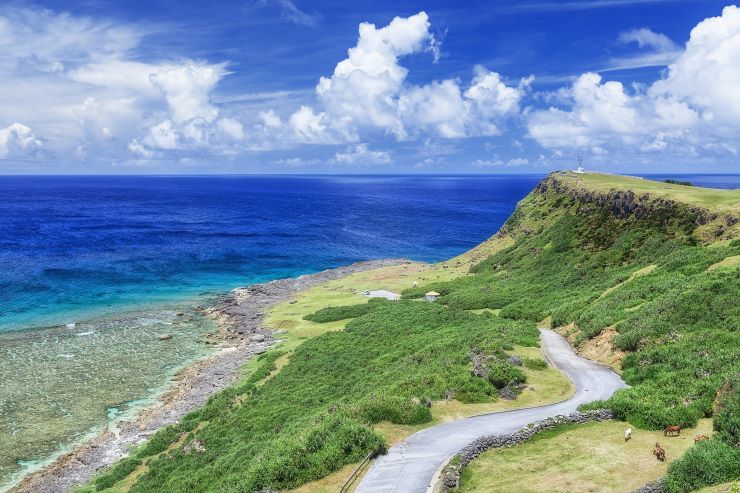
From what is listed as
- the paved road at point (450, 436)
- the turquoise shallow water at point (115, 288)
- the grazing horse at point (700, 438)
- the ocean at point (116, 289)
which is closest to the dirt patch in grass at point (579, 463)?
the grazing horse at point (700, 438)

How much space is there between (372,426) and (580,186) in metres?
79.5

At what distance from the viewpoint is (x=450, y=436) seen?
26.2 metres

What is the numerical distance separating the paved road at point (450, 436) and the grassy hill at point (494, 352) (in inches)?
49.3

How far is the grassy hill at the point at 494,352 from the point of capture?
2567 centimetres

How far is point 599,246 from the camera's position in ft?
235

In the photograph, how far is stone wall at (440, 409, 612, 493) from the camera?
2189 cm

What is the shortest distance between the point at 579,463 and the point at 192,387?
38.5 meters

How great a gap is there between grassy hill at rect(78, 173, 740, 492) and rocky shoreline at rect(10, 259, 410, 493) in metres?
2.74

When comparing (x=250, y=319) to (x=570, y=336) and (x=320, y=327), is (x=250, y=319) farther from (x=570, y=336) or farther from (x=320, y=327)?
(x=570, y=336)

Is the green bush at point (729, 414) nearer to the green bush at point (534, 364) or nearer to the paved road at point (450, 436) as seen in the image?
the paved road at point (450, 436)

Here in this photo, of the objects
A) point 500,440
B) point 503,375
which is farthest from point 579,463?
point 503,375

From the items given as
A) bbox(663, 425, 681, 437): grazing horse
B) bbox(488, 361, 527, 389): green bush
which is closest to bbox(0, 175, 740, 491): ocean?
bbox(488, 361, 527, 389): green bush

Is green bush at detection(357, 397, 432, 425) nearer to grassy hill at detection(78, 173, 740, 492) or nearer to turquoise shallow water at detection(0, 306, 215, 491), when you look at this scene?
grassy hill at detection(78, 173, 740, 492)

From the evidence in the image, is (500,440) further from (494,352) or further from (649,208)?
(649,208)
